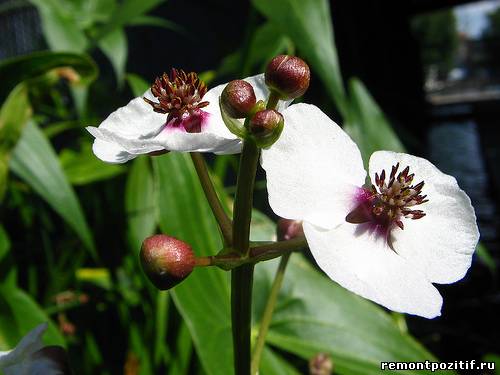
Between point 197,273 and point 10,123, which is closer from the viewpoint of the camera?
point 197,273

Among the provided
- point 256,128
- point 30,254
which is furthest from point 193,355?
point 256,128

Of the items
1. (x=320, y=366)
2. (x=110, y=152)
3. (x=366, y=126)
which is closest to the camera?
(x=110, y=152)

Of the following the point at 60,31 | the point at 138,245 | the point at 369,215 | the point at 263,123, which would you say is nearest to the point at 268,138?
the point at 263,123

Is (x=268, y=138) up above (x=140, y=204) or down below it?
above

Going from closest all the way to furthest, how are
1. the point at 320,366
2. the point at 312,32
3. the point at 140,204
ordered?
the point at 320,366, the point at 312,32, the point at 140,204

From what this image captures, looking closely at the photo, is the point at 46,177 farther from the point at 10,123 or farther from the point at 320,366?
the point at 320,366

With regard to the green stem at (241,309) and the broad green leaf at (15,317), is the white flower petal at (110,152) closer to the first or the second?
the green stem at (241,309)

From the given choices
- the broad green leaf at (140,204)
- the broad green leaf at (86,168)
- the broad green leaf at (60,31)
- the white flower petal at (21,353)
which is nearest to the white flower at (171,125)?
the white flower petal at (21,353)
